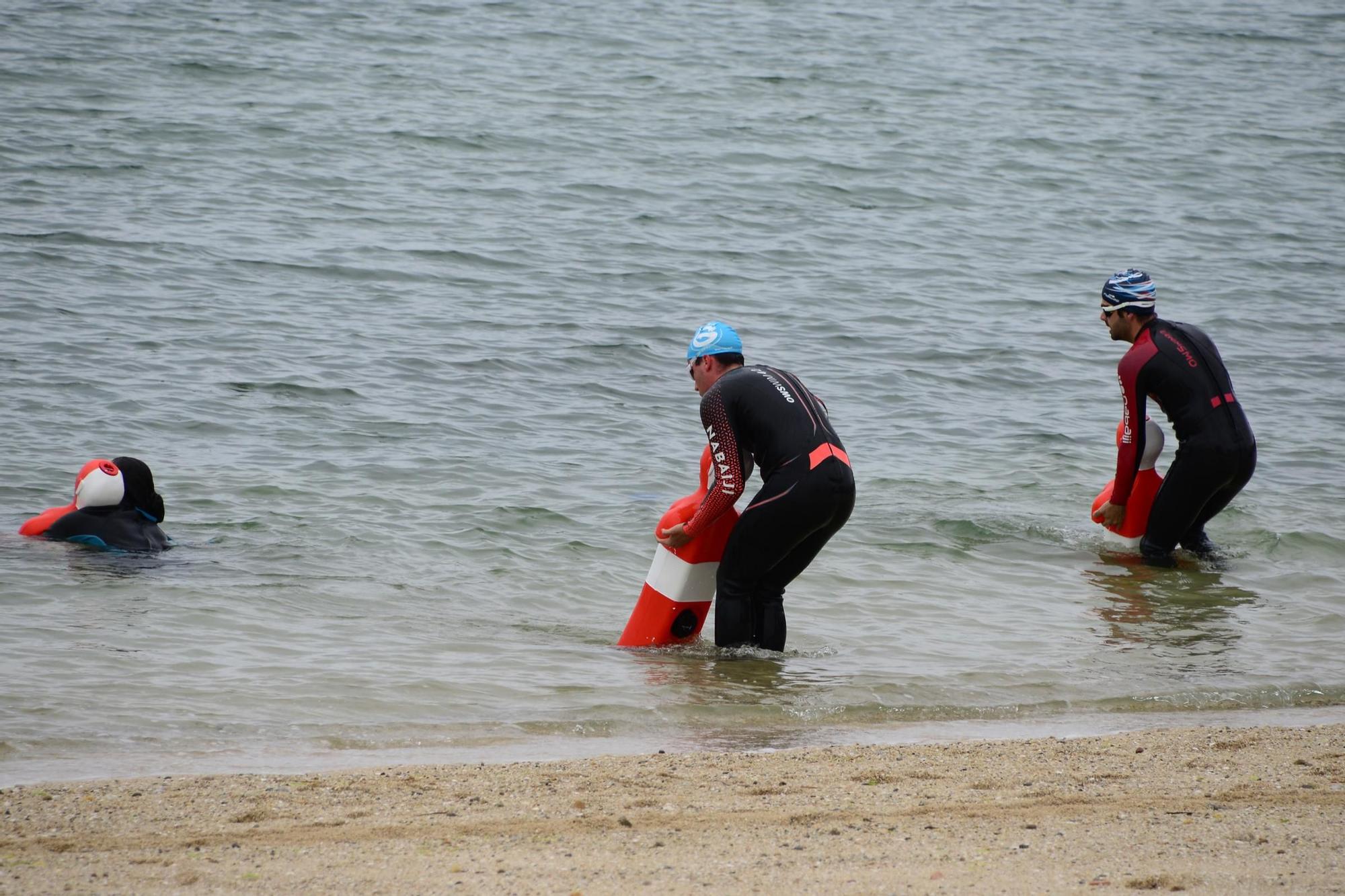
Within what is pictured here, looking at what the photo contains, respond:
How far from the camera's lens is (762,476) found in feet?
→ 21.5

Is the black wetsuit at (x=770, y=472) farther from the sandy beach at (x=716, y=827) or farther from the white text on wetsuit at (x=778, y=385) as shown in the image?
the sandy beach at (x=716, y=827)

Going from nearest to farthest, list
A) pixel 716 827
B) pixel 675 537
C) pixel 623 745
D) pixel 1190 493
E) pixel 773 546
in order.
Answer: pixel 716 827 → pixel 623 745 → pixel 773 546 → pixel 675 537 → pixel 1190 493

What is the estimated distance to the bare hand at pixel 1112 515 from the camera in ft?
27.8

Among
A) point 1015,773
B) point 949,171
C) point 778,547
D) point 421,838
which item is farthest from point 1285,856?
point 949,171

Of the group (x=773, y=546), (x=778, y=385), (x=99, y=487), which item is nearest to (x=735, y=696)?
(x=773, y=546)

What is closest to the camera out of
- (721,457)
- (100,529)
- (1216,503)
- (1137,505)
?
(721,457)

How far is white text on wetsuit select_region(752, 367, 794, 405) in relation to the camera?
6.52 meters

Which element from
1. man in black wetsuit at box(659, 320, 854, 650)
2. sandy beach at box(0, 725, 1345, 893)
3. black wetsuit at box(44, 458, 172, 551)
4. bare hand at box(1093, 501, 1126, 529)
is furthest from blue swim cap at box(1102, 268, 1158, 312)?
black wetsuit at box(44, 458, 172, 551)

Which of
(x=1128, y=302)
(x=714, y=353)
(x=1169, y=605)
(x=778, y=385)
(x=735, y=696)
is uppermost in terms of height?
(x=1128, y=302)

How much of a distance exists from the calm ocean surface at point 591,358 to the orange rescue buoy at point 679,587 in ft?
0.49

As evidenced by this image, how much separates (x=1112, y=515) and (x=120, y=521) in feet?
18.4

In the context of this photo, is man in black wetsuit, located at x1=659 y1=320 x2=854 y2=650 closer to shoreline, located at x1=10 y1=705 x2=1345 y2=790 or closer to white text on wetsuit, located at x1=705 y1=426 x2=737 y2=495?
white text on wetsuit, located at x1=705 y1=426 x2=737 y2=495

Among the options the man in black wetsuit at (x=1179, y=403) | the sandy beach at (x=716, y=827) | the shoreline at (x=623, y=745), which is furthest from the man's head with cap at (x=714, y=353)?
the man in black wetsuit at (x=1179, y=403)

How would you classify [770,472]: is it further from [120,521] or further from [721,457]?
[120,521]
